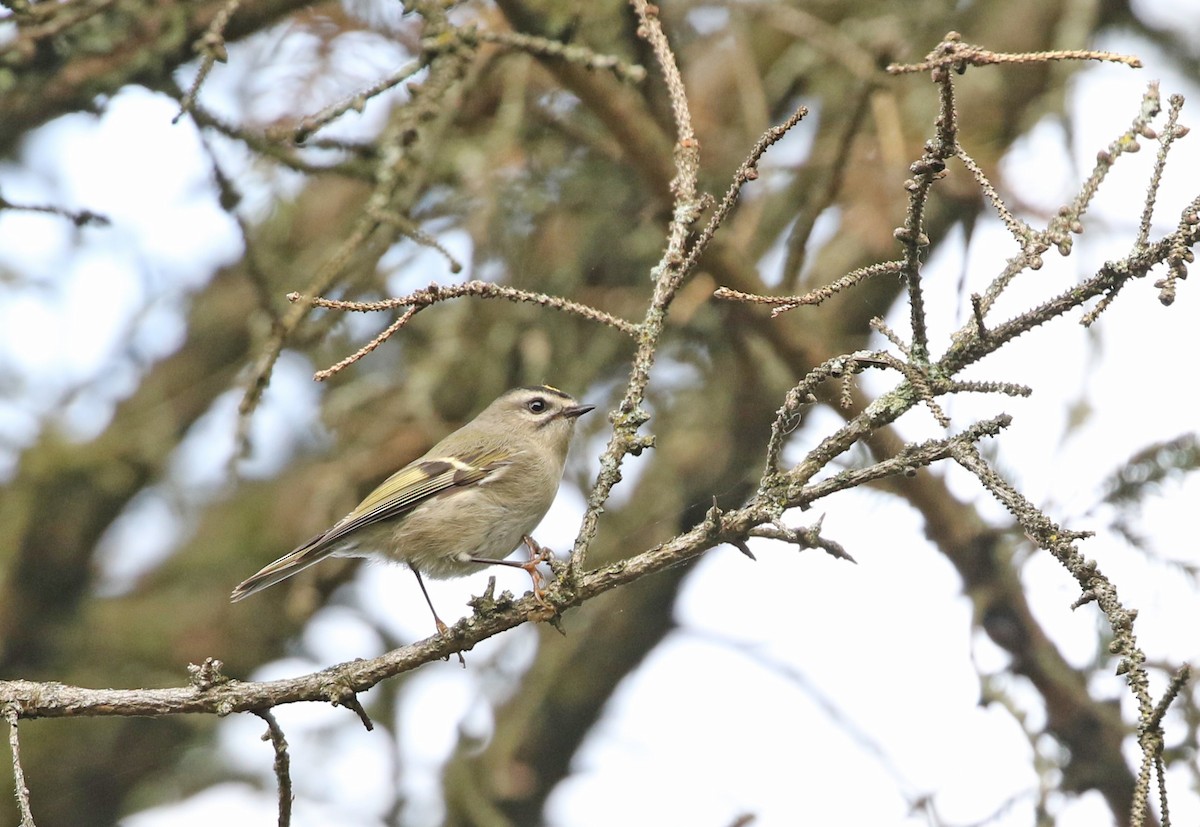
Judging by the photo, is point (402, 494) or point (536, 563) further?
point (402, 494)

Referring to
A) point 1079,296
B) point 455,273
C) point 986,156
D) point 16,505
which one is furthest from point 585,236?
point 1079,296

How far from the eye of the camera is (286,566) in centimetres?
358

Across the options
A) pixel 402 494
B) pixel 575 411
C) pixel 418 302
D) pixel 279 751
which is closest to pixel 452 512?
pixel 402 494

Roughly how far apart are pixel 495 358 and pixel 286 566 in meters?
1.56

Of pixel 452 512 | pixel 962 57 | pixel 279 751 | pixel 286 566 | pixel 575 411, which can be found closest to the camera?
pixel 962 57

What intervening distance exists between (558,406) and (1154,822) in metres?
2.38

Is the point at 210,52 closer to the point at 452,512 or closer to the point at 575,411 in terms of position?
the point at 452,512

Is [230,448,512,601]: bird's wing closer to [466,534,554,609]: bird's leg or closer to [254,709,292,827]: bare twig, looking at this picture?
[466,534,554,609]: bird's leg

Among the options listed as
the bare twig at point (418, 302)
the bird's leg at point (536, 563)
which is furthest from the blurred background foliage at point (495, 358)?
Answer: the bare twig at point (418, 302)

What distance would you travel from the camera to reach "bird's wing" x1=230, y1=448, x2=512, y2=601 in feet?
11.8

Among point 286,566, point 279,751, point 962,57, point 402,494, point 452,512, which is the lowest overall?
point 279,751

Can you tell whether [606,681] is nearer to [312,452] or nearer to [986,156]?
[312,452]

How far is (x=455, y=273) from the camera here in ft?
9.30

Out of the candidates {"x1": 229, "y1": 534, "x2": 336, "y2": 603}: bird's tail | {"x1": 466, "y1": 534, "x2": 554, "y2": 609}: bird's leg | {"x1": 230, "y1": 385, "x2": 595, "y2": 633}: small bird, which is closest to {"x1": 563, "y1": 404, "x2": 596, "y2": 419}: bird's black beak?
{"x1": 230, "y1": 385, "x2": 595, "y2": 633}: small bird
